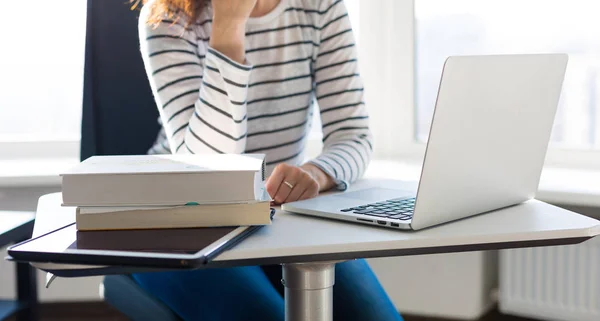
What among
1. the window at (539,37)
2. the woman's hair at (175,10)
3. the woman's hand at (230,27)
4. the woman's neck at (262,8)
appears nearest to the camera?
the woman's hand at (230,27)

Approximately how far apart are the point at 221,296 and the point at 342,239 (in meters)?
0.28

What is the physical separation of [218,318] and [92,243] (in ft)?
0.97

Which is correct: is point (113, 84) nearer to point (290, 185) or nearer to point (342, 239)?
point (290, 185)

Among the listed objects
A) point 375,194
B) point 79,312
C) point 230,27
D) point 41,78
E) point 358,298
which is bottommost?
point 79,312

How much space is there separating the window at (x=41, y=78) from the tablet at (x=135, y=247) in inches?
58.5

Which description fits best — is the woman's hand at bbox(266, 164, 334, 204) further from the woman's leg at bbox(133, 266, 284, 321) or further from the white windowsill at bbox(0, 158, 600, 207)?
the white windowsill at bbox(0, 158, 600, 207)

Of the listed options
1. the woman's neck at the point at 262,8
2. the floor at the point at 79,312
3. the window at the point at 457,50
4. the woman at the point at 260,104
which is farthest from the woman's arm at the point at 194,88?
the floor at the point at 79,312

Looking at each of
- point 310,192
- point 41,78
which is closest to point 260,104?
point 310,192

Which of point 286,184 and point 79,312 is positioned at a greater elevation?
point 286,184

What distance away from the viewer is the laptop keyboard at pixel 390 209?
2.82 ft

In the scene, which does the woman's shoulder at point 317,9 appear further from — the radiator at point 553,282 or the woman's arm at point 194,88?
the radiator at point 553,282

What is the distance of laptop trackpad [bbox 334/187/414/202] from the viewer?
3.28 ft

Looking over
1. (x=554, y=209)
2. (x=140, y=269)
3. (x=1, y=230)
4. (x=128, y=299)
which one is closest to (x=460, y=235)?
(x=554, y=209)

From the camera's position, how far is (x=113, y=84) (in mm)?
1346
